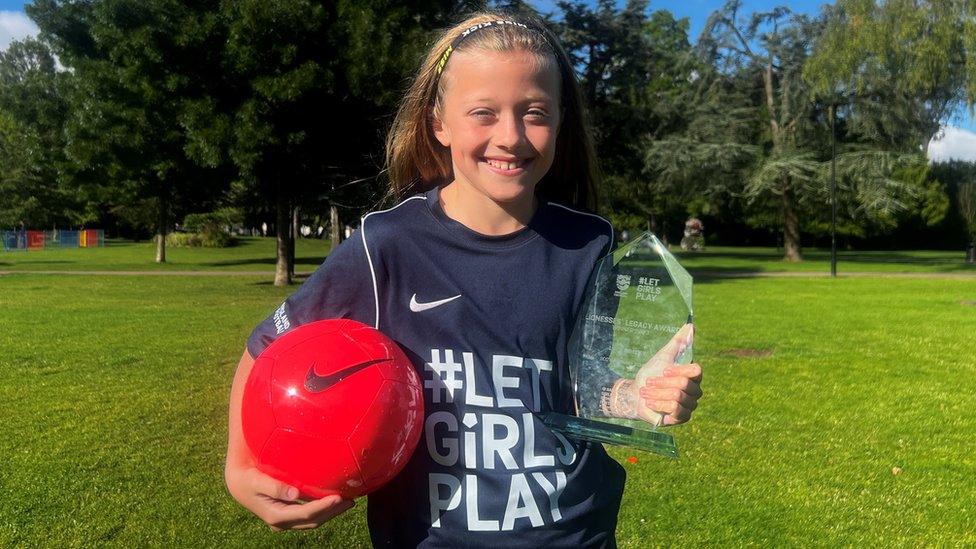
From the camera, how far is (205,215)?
50.3m

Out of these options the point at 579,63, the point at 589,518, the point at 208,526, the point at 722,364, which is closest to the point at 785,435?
the point at 722,364

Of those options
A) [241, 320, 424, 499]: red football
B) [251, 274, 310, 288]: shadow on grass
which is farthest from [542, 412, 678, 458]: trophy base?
[251, 274, 310, 288]: shadow on grass

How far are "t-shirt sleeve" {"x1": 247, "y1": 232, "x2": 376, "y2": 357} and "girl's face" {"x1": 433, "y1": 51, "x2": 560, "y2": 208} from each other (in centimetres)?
32

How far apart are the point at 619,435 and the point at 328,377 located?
0.59m

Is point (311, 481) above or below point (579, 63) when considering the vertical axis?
below

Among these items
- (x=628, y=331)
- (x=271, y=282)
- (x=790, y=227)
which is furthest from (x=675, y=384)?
(x=790, y=227)

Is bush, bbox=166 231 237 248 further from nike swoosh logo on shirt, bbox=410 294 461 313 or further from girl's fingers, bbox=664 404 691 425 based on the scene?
girl's fingers, bbox=664 404 691 425

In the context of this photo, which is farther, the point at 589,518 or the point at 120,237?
the point at 120,237

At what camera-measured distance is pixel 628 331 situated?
1616mm

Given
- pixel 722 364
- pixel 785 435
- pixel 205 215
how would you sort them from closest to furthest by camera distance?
pixel 785 435 → pixel 722 364 → pixel 205 215

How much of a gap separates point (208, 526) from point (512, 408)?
339cm

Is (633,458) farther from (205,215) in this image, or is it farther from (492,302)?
(205,215)

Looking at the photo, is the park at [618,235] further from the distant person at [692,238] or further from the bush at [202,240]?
the distant person at [692,238]

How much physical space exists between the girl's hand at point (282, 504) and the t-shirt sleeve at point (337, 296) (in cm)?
31
